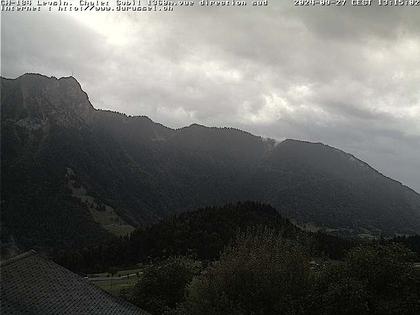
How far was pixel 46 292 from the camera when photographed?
79.9 feet

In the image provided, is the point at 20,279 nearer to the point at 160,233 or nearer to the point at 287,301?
the point at 287,301

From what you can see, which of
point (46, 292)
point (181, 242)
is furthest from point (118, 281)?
point (46, 292)

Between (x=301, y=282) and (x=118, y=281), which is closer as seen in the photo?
(x=301, y=282)

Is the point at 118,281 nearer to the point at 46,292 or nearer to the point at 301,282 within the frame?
the point at 301,282

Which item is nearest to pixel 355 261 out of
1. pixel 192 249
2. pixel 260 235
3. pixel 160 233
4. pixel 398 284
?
pixel 398 284

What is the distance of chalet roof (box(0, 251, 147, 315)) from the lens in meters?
22.0

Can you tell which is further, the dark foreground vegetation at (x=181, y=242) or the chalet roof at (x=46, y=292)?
the dark foreground vegetation at (x=181, y=242)

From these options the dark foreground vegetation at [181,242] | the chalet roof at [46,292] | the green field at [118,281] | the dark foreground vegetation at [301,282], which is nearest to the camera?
the chalet roof at [46,292]

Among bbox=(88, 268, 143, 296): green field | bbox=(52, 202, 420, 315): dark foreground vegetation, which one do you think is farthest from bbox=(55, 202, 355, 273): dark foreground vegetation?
bbox=(52, 202, 420, 315): dark foreground vegetation

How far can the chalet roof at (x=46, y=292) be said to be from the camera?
22.0 metres

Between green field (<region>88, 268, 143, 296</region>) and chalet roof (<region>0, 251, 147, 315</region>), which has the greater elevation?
chalet roof (<region>0, 251, 147, 315</region>)

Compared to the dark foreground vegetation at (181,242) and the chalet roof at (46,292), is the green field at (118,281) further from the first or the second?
the chalet roof at (46,292)

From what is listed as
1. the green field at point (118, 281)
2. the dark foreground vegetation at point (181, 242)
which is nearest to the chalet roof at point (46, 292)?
the green field at point (118, 281)

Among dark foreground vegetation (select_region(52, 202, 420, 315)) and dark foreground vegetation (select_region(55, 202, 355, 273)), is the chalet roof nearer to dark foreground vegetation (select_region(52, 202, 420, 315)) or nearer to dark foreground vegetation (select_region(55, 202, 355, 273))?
dark foreground vegetation (select_region(52, 202, 420, 315))
